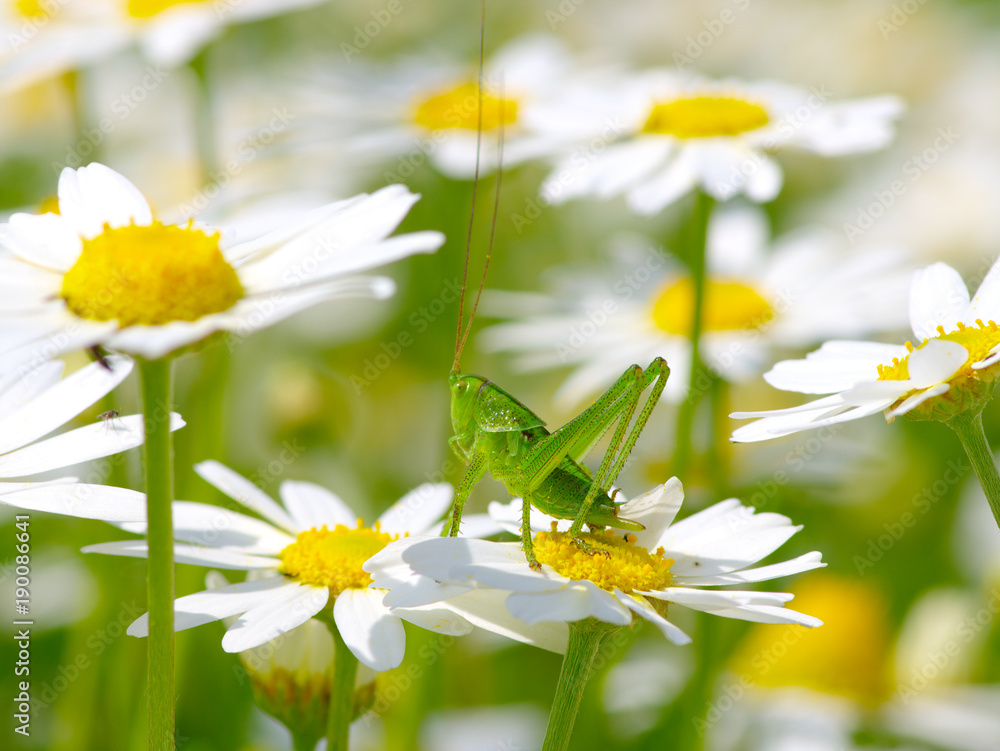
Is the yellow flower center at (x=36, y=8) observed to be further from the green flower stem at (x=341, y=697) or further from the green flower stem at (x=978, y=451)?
the green flower stem at (x=978, y=451)

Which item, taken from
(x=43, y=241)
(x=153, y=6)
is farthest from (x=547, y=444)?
(x=153, y=6)

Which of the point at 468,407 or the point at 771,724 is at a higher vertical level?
the point at 468,407

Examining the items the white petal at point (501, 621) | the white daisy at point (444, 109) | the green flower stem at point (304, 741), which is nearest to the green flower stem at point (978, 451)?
the white petal at point (501, 621)

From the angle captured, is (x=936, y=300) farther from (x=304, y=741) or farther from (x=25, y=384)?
(x=25, y=384)

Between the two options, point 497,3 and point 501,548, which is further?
point 497,3

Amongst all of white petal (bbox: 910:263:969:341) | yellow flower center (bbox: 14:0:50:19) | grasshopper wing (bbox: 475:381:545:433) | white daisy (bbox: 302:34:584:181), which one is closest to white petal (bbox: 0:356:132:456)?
grasshopper wing (bbox: 475:381:545:433)

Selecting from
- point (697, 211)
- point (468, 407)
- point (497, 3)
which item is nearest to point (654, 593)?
point (468, 407)

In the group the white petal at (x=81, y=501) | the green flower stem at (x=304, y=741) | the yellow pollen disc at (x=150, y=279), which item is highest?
the yellow pollen disc at (x=150, y=279)

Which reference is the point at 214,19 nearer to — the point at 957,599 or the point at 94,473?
the point at 94,473
